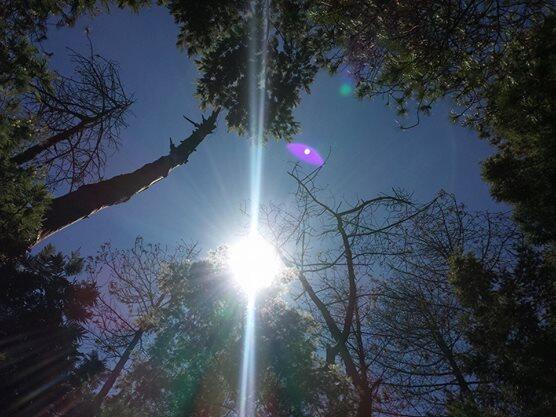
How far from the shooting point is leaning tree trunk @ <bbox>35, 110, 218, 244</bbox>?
21.8 feet

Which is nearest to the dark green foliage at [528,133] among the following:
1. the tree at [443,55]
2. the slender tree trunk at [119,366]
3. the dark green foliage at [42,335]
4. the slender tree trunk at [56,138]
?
the tree at [443,55]

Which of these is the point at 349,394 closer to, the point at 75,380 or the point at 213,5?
the point at 75,380

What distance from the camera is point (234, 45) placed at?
9.03 meters

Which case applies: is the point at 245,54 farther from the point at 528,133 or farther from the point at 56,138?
the point at 528,133

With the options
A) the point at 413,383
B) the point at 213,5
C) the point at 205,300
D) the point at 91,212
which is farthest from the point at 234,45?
the point at 413,383

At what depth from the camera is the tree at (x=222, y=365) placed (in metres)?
6.54

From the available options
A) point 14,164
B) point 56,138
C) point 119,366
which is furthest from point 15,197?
point 119,366

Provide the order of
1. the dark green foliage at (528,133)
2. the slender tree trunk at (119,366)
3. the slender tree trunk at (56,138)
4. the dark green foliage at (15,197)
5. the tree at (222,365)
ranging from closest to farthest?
the dark green foliage at (15,197), the dark green foliage at (528,133), the tree at (222,365), the slender tree trunk at (56,138), the slender tree trunk at (119,366)

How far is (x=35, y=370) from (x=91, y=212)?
18.0 ft

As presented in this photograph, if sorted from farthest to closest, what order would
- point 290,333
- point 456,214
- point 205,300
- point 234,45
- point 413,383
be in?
1. point 456,214
2. point 413,383
3. point 234,45
4. point 205,300
5. point 290,333

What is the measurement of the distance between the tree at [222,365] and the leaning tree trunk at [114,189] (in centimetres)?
269

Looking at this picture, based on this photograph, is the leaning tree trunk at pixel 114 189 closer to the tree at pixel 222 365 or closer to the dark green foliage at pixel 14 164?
the dark green foliage at pixel 14 164

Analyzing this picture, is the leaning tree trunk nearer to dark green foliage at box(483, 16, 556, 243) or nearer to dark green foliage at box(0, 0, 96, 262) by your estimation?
dark green foliage at box(0, 0, 96, 262)

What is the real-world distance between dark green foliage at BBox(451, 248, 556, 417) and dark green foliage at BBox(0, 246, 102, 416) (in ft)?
33.3
